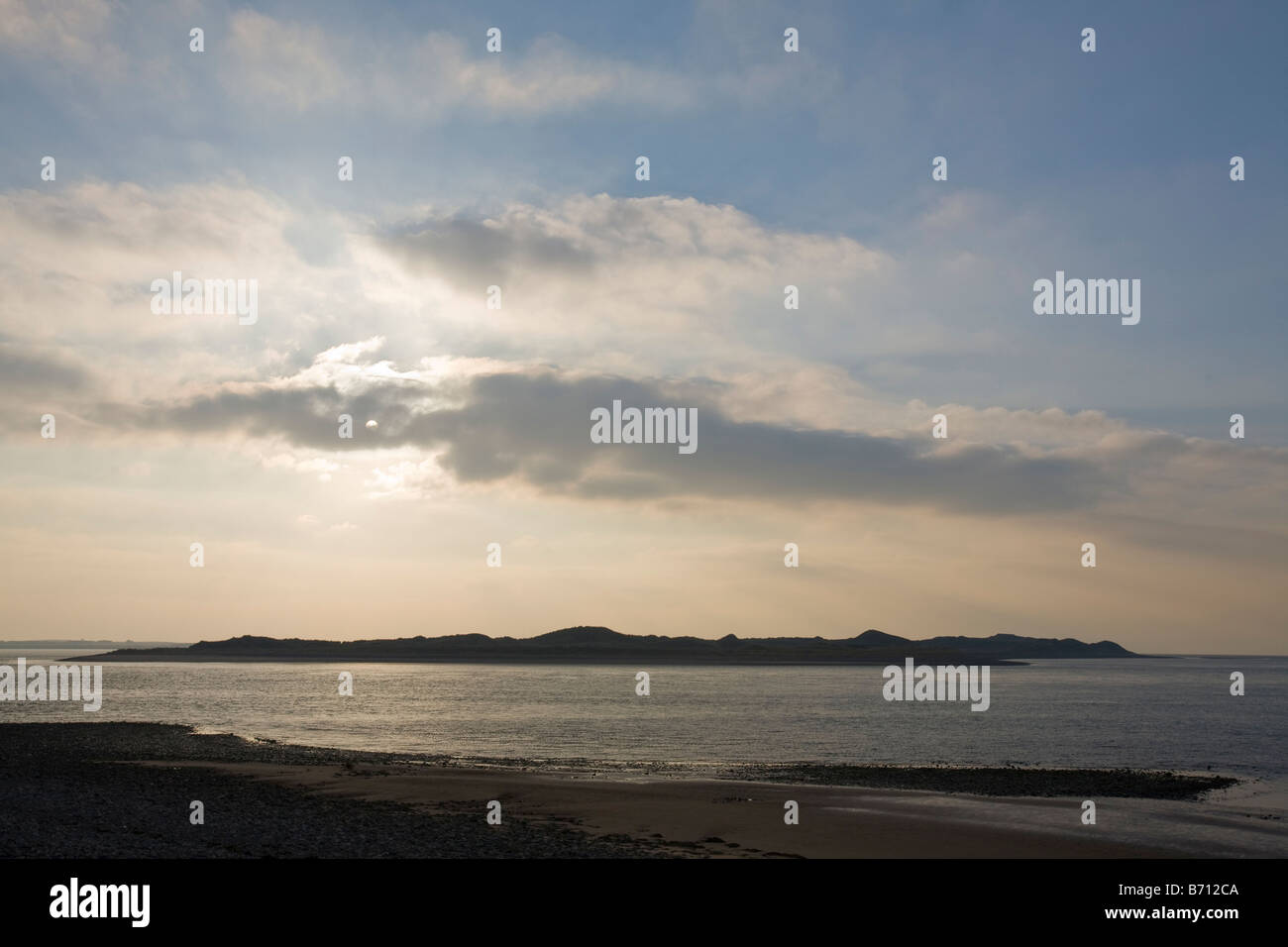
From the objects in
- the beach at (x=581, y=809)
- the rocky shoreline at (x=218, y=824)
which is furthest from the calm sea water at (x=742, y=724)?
the rocky shoreline at (x=218, y=824)

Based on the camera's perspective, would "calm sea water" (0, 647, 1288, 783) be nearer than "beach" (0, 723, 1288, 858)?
No

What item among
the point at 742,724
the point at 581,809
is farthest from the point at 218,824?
the point at 742,724

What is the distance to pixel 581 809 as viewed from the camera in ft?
109

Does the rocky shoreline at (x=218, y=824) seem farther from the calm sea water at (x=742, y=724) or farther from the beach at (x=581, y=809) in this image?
the calm sea water at (x=742, y=724)

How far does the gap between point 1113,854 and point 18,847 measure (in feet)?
98.7

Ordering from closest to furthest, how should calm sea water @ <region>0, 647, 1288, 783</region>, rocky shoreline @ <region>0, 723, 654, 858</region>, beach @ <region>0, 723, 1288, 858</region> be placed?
1. rocky shoreline @ <region>0, 723, 654, 858</region>
2. beach @ <region>0, 723, 1288, 858</region>
3. calm sea water @ <region>0, 647, 1288, 783</region>

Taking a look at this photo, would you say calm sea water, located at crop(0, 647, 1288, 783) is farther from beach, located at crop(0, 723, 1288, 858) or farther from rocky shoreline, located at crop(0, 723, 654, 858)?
rocky shoreline, located at crop(0, 723, 654, 858)

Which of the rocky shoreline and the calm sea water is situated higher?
the rocky shoreline

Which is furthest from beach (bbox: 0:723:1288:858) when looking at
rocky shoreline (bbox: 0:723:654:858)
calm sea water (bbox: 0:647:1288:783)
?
calm sea water (bbox: 0:647:1288:783)

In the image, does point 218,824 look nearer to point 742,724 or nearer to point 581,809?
point 581,809

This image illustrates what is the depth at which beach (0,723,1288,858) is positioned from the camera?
81.8 ft
